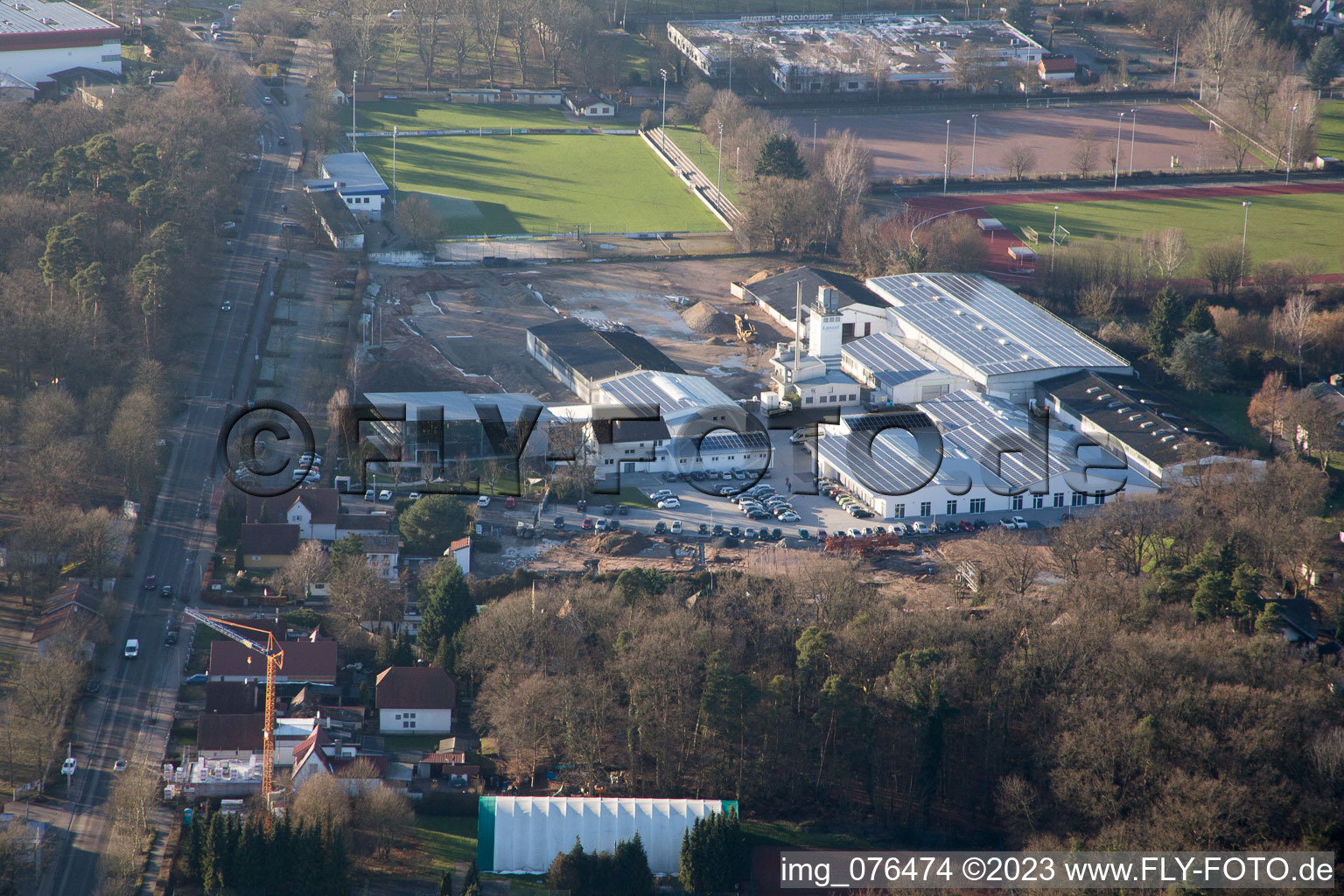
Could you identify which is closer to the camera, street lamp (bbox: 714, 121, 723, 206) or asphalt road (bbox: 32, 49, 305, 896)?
asphalt road (bbox: 32, 49, 305, 896)

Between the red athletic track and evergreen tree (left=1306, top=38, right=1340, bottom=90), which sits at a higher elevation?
evergreen tree (left=1306, top=38, right=1340, bottom=90)

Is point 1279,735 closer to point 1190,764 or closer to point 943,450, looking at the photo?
point 1190,764

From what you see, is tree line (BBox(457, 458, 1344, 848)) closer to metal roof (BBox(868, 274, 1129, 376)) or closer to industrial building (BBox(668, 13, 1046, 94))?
metal roof (BBox(868, 274, 1129, 376))

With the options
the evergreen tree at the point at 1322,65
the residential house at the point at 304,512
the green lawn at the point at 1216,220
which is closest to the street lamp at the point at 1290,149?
the green lawn at the point at 1216,220

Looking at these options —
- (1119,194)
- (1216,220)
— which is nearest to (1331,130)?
(1119,194)

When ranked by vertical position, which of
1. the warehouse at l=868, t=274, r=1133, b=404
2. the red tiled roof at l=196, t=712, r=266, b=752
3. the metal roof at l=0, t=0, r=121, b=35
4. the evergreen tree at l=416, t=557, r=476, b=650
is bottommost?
the red tiled roof at l=196, t=712, r=266, b=752

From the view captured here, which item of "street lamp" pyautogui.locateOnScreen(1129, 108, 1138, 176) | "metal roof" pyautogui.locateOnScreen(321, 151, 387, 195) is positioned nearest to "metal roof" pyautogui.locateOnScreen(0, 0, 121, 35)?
"metal roof" pyautogui.locateOnScreen(321, 151, 387, 195)

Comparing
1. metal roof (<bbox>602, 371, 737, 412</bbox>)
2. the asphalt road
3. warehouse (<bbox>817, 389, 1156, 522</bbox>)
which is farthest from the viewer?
metal roof (<bbox>602, 371, 737, 412</bbox>)

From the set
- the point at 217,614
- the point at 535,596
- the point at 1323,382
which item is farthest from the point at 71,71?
the point at 1323,382
